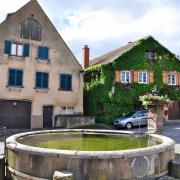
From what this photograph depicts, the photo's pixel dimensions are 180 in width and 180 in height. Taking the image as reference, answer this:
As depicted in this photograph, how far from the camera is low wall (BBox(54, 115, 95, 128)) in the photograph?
87.9 feet

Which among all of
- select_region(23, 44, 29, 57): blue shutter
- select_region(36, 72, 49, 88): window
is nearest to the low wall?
select_region(36, 72, 49, 88): window

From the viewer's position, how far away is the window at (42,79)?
1072 inches

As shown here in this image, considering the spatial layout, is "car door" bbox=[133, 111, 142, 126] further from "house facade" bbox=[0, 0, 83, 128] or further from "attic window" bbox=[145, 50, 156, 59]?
"attic window" bbox=[145, 50, 156, 59]

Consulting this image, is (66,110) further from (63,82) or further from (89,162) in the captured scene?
(89,162)

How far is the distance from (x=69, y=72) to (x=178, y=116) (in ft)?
43.8

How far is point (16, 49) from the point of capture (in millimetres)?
26406

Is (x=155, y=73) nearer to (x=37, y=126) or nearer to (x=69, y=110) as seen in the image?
(x=69, y=110)

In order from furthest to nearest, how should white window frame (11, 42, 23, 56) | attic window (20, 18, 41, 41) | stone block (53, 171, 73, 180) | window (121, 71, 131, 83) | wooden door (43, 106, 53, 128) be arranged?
window (121, 71, 131, 83) < wooden door (43, 106, 53, 128) < attic window (20, 18, 41, 41) < white window frame (11, 42, 23, 56) < stone block (53, 171, 73, 180)

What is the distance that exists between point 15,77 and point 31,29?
15.7ft

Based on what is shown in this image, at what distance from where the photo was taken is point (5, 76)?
83.9 ft

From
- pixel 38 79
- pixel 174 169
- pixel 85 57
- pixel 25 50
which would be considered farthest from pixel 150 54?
pixel 174 169

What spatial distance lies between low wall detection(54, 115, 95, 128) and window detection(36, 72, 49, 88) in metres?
3.25

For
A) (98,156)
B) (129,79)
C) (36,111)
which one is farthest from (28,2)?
(98,156)

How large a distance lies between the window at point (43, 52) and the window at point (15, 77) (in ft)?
8.21
